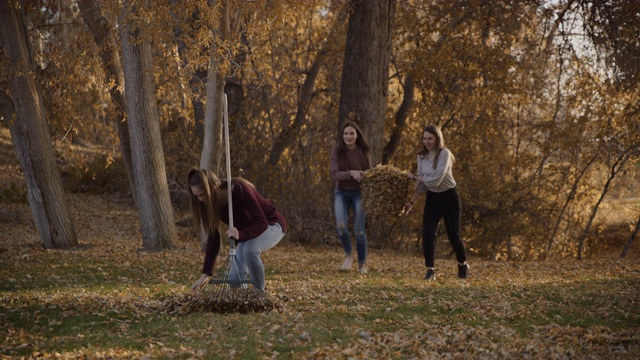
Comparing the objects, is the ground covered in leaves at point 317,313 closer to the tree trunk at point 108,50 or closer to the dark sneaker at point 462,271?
the dark sneaker at point 462,271

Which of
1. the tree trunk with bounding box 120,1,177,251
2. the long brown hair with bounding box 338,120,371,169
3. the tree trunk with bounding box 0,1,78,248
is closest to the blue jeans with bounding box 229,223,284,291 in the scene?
the long brown hair with bounding box 338,120,371,169

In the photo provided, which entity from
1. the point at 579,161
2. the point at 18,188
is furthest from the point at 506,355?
the point at 18,188

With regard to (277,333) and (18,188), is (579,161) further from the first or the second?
(18,188)

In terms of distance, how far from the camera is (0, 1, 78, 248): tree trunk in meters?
11.4

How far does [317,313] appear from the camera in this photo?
23.0 ft

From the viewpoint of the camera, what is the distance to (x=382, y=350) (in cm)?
575

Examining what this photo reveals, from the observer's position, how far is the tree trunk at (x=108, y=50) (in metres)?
11.5

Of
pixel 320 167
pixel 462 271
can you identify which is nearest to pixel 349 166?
pixel 462 271

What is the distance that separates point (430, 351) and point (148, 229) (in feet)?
23.3

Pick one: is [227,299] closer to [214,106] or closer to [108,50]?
[214,106]

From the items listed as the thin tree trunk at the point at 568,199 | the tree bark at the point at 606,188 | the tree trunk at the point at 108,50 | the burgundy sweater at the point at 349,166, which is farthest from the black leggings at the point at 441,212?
the thin tree trunk at the point at 568,199

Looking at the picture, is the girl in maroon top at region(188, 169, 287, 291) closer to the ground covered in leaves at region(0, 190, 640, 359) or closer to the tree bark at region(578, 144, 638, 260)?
the ground covered in leaves at region(0, 190, 640, 359)

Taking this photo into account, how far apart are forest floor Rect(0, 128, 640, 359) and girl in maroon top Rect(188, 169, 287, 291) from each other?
0.48 m

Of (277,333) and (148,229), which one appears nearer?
(277,333)
